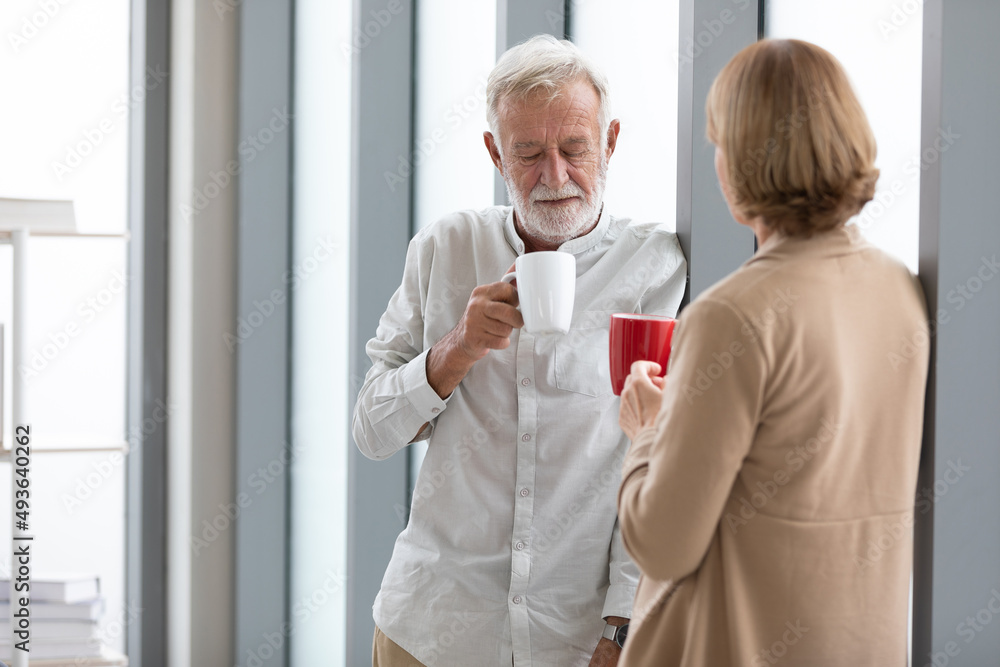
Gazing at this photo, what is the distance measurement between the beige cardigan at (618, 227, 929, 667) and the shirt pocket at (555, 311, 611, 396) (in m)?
0.54

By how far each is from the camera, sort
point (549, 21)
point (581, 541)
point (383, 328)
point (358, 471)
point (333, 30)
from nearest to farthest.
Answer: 1. point (581, 541)
2. point (383, 328)
3. point (549, 21)
4. point (358, 471)
5. point (333, 30)

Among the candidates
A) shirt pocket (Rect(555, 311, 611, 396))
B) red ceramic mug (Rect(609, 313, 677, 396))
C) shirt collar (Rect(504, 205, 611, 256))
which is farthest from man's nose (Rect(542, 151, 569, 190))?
red ceramic mug (Rect(609, 313, 677, 396))

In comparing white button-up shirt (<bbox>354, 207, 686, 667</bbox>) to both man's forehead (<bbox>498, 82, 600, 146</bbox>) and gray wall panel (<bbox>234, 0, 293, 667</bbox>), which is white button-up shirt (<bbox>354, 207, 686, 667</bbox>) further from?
gray wall panel (<bbox>234, 0, 293, 667</bbox>)

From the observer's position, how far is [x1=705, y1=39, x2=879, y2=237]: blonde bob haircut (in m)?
0.83

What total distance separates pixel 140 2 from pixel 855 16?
2677mm

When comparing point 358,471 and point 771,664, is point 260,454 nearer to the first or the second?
point 358,471

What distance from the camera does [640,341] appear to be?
114cm

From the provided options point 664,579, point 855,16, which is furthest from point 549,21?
point 664,579

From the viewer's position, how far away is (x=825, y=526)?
866 millimetres

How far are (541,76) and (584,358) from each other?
0.46 m

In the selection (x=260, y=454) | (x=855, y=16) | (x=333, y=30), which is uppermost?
(x=333, y=30)

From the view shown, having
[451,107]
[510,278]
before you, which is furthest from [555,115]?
[451,107]

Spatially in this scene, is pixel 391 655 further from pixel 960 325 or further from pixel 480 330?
pixel 960 325

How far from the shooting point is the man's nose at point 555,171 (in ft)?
4.65
